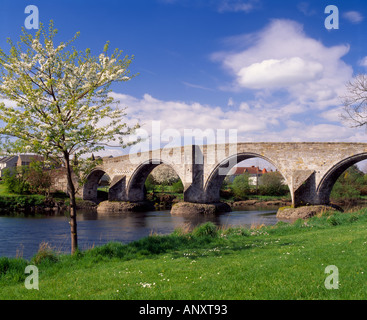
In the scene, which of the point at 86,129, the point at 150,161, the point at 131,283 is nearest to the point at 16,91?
the point at 86,129

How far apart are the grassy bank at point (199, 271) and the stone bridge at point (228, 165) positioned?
1605cm

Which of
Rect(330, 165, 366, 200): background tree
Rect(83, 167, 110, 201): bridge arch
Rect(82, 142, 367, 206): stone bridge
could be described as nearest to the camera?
Rect(82, 142, 367, 206): stone bridge

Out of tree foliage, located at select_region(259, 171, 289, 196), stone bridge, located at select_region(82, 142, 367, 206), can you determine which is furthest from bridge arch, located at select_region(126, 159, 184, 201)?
tree foliage, located at select_region(259, 171, 289, 196)

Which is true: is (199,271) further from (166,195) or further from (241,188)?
(241,188)

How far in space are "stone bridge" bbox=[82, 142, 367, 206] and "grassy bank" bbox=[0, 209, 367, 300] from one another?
1605 centimetres

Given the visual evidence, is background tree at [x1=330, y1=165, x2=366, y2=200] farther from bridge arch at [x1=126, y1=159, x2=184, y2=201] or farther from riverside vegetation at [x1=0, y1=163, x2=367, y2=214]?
bridge arch at [x1=126, y1=159, x2=184, y2=201]

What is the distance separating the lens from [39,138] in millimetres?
8672

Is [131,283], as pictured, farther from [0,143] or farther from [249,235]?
[249,235]

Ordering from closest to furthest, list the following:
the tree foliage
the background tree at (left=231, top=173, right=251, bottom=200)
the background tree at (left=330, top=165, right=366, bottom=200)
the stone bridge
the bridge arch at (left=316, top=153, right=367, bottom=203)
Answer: the bridge arch at (left=316, top=153, right=367, bottom=203) → the stone bridge → the background tree at (left=330, top=165, right=366, bottom=200) → the background tree at (left=231, top=173, right=251, bottom=200) → the tree foliage

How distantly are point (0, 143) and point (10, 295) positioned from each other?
14.1ft

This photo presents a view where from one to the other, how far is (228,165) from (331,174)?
9644 millimetres

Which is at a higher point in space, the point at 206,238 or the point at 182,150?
the point at 182,150

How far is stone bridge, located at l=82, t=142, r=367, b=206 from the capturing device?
25141 millimetres

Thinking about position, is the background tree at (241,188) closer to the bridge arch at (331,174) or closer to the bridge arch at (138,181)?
the bridge arch at (138,181)
